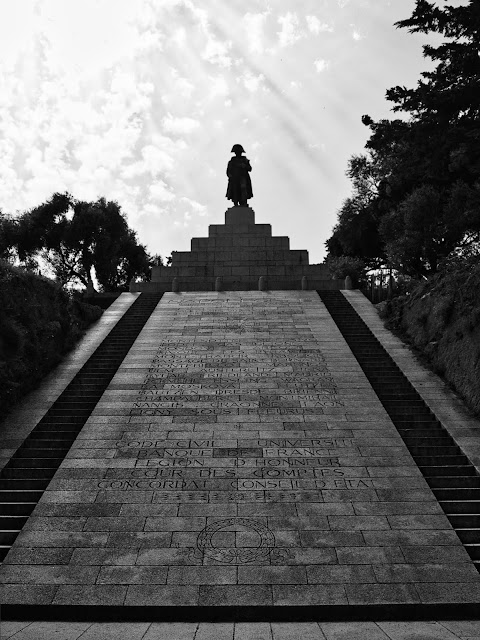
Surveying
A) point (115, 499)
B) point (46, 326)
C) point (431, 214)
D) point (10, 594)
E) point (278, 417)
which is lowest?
point (10, 594)

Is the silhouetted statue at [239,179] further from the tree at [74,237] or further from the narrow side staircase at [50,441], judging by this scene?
the narrow side staircase at [50,441]

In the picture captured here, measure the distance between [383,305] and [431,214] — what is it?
741cm

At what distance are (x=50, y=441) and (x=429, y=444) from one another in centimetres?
791

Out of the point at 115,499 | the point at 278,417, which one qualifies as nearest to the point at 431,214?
the point at 278,417

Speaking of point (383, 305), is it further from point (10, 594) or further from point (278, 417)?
point (10, 594)

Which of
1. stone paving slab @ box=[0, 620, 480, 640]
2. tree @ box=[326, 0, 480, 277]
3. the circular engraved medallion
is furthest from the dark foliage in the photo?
tree @ box=[326, 0, 480, 277]

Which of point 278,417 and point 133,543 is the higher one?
point 278,417

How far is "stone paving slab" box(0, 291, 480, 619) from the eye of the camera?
8719mm

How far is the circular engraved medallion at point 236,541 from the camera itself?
9406 mm

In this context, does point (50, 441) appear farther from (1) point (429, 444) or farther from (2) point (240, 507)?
(1) point (429, 444)

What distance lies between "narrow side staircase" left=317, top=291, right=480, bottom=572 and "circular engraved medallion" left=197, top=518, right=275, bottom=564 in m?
3.16

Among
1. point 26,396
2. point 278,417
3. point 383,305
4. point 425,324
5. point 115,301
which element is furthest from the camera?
point 115,301

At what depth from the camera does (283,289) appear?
28781 millimetres

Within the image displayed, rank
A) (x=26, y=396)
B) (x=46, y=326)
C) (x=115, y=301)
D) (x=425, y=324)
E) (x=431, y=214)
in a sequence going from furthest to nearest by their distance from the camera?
(x=431, y=214) → (x=115, y=301) → (x=425, y=324) → (x=46, y=326) → (x=26, y=396)
